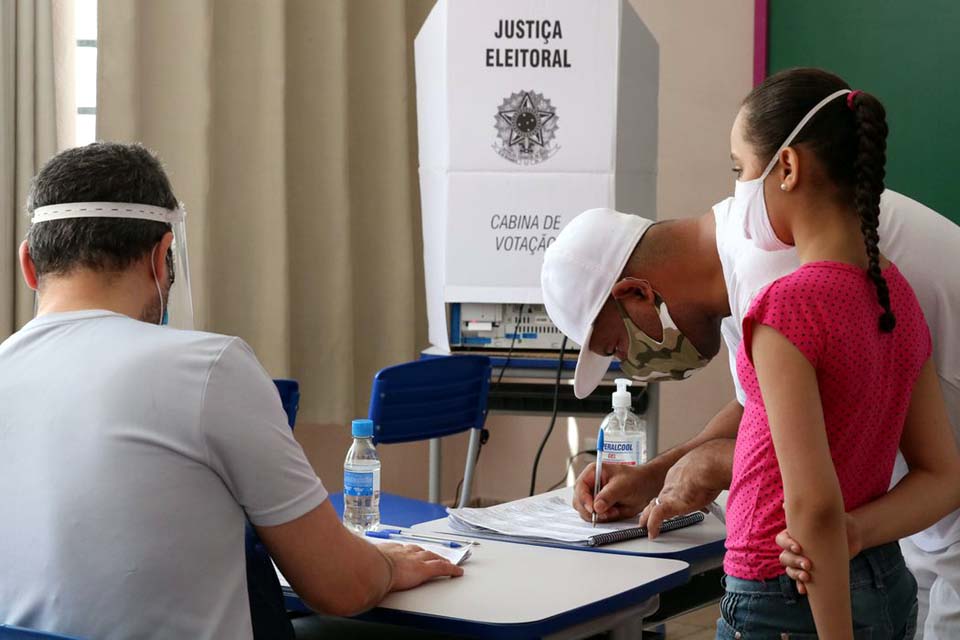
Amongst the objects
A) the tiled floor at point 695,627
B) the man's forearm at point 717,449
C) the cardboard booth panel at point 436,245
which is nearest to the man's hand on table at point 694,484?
the man's forearm at point 717,449

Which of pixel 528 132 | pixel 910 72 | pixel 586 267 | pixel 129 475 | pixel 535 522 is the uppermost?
pixel 910 72

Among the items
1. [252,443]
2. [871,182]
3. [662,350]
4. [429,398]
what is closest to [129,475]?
[252,443]

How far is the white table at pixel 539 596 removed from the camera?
1.41 meters

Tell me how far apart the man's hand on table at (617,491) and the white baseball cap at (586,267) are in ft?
0.64

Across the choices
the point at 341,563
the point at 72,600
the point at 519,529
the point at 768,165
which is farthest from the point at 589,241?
the point at 72,600

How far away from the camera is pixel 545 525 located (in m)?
1.89

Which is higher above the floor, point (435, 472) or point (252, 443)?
point (252, 443)

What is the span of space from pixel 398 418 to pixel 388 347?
1.14m

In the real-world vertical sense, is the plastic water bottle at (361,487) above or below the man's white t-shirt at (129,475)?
below

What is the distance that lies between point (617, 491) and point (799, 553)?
74 cm

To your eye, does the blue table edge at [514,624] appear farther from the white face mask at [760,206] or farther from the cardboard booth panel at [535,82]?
the cardboard booth panel at [535,82]

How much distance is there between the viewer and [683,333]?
2.04 meters

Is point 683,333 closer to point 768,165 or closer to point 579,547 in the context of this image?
point 579,547

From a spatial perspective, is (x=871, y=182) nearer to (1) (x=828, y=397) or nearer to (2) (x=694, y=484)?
(1) (x=828, y=397)
